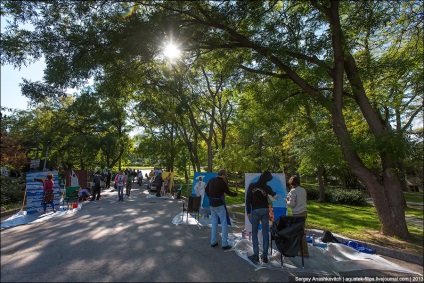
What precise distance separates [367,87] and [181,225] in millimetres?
9846

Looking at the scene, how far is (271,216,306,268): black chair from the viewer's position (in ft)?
16.5

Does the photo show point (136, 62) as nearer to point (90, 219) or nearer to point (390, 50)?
point (90, 219)

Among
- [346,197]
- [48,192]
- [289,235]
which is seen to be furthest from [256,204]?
[346,197]

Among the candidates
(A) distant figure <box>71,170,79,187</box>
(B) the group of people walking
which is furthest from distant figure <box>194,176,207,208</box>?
(A) distant figure <box>71,170,79,187</box>

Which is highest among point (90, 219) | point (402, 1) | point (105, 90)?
point (402, 1)

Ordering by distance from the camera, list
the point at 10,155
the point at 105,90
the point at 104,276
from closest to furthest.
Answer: the point at 104,276 → the point at 105,90 → the point at 10,155

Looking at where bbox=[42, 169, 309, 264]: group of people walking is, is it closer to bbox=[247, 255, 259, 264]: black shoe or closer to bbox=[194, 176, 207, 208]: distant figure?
bbox=[247, 255, 259, 264]: black shoe

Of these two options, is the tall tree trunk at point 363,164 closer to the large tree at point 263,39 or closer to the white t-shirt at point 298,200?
the large tree at point 263,39

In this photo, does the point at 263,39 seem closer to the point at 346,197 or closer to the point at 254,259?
the point at 254,259

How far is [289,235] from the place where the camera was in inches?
199

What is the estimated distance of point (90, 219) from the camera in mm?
9680

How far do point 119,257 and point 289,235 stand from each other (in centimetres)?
347

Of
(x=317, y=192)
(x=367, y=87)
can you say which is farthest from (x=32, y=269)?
(x=317, y=192)

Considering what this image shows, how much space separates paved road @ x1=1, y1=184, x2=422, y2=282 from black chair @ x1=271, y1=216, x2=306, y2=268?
1.15ft
